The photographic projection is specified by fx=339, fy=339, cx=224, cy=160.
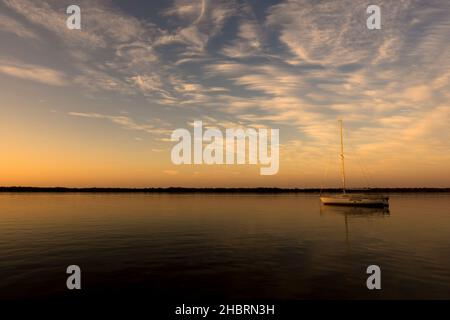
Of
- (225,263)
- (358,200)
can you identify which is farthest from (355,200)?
(225,263)

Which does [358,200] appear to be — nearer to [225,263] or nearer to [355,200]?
[355,200]

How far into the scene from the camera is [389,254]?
99.4 ft

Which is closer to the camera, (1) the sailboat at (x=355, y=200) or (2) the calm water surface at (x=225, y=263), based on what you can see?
(2) the calm water surface at (x=225, y=263)

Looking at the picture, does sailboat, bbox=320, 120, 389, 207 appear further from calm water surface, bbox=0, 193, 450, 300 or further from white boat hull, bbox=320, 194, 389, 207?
calm water surface, bbox=0, 193, 450, 300

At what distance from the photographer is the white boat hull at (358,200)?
89938 mm

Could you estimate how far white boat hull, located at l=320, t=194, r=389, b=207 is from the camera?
89.9 metres

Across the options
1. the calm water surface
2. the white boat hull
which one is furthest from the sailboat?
the calm water surface

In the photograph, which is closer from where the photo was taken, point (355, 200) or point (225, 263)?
point (225, 263)

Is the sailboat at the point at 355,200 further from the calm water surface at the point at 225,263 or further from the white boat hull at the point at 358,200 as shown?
the calm water surface at the point at 225,263

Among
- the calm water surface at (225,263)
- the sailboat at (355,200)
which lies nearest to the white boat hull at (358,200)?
the sailboat at (355,200)

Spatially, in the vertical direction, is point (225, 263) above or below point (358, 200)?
below

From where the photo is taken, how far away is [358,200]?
94.5 metres
